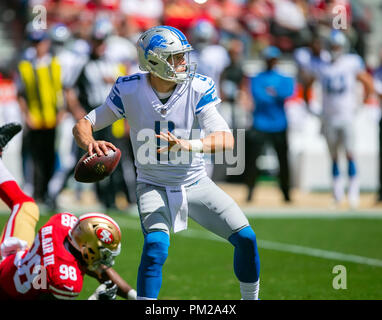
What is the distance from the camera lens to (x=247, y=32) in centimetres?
1711

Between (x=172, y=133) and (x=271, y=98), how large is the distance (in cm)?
725

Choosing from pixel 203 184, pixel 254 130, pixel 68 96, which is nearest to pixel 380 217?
pixel 254 130

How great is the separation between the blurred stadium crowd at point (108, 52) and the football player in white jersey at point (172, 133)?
5.32 metres

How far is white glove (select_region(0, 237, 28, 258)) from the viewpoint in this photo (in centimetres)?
500

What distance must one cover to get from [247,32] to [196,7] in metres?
1.27

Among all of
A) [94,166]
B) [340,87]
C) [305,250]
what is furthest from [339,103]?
[94,166]

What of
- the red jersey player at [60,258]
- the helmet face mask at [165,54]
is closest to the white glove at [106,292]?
the red jersey player at [60,258]

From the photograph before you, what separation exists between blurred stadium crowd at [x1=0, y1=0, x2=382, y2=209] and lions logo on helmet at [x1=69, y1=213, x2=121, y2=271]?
18.4 ft

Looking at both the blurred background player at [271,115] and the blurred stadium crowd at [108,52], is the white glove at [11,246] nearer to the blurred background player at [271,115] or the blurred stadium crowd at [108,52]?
the blurred stadium crowd at [108,52]

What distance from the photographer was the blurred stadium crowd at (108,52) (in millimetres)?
10680

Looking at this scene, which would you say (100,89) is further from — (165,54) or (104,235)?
(104,235)

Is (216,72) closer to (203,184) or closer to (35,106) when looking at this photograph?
(35,106)

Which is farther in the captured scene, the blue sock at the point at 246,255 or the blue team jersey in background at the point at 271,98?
the blue team jersey in background at the point at 271,98

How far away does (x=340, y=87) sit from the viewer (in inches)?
465
